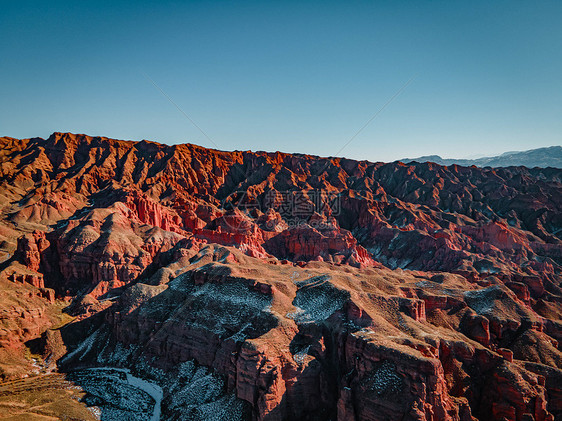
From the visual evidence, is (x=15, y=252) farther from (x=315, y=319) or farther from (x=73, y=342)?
(x=315, y=319)

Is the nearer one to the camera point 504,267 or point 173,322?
point 173,322

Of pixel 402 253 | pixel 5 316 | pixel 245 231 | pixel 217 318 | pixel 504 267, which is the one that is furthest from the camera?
pixel 402 253

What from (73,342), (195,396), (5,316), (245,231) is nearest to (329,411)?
(195,396)

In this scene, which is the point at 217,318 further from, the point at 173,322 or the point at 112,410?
the point at 112,410

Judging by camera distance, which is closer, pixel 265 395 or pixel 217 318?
pixel 265 395

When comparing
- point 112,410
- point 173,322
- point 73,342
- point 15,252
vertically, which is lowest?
point 112,410

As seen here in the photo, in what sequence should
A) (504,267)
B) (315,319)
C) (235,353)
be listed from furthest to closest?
1. (504,267)
2. (315,319)
3. (235,353)

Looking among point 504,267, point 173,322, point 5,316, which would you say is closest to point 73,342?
point 5,316

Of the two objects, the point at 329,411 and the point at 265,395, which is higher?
the point at 265,395

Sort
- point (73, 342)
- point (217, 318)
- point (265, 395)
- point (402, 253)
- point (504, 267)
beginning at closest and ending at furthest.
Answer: point (265, 395), point (217, 318), point (73, 342), point (504, 267), point (402, 253)
